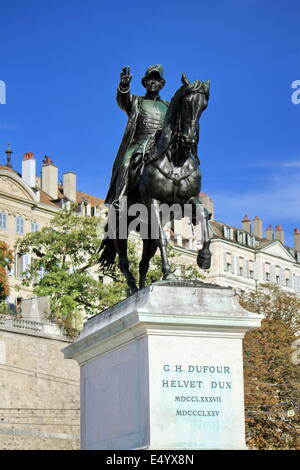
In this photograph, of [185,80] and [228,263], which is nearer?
[185,80]

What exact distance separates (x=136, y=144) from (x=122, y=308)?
9.74 ft

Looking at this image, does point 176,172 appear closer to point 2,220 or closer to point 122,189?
point 122,189

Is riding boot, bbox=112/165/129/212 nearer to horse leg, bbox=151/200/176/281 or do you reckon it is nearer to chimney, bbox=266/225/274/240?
horse leg, bbox=151/200/176/281

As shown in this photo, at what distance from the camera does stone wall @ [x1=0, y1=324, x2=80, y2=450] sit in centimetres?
5409

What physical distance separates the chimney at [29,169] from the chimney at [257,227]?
132 ft

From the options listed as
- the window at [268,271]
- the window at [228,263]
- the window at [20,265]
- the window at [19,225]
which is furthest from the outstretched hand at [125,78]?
the window at [268,271]

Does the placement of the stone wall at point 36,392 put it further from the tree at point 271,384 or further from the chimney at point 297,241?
the chimney at point 297,241

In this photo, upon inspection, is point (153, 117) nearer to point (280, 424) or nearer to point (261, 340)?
point (280, 424)

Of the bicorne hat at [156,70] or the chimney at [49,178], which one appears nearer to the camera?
the bicorne hat at [156,70]

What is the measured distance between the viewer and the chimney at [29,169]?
266 feet

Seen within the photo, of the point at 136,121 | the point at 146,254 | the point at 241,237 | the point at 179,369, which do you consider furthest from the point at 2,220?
the point at 179,369

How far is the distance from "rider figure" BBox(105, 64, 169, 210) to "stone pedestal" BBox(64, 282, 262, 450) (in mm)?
2395

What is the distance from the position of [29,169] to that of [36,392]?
28.2m

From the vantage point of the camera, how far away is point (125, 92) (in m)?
17.4
